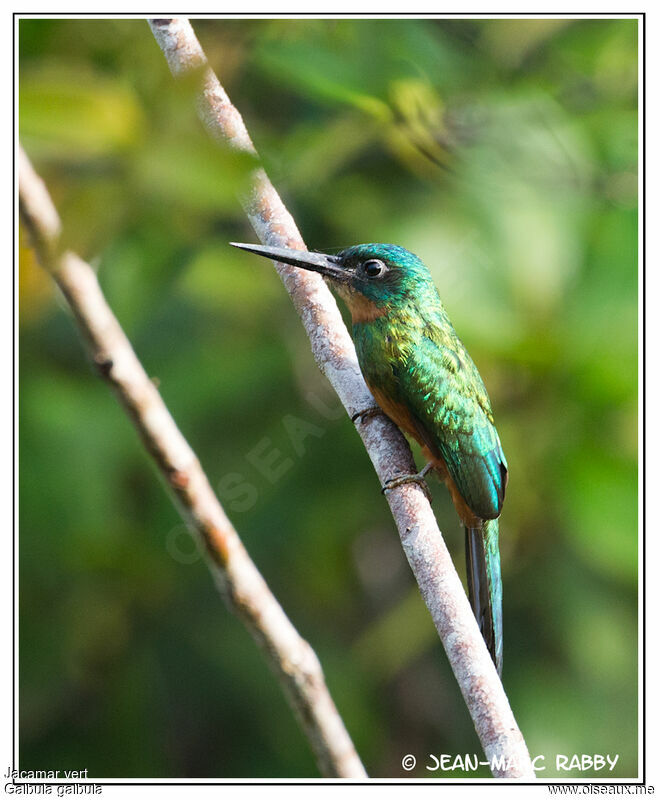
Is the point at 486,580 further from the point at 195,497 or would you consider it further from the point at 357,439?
the point at 195,497

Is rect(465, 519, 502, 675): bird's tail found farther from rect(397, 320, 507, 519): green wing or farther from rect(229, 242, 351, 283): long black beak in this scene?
rect(229, 242, 351, 283): long black beak

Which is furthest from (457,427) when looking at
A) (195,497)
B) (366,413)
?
(195,497)

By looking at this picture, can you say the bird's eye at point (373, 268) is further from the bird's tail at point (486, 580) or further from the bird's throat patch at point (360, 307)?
the bird's tail at point (486, 580)

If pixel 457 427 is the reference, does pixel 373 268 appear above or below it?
above

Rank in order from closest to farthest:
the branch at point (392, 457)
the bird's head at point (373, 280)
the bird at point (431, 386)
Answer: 1. the branch at point (392, 457)
2. the bird at point (431, 386)
3. the bird's head at point (373, 280)

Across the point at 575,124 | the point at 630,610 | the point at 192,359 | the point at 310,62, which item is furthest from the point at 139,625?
the point at 575,124

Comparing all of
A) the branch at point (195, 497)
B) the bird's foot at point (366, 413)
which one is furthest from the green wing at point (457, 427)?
the branch at point (195, 497)
